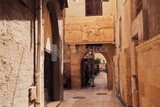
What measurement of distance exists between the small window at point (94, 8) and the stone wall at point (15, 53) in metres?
13.5

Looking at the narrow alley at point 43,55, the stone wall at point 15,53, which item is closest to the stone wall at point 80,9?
the narrow alley at point 43,55

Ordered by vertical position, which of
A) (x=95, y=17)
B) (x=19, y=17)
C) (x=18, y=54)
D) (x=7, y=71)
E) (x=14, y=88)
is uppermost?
(x=95, y=17)

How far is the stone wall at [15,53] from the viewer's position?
4.66m

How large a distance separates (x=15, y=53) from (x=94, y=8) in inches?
597

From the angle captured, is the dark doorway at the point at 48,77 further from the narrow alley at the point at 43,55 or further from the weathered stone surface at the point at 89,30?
the weathered stone surface at the point at 89,30

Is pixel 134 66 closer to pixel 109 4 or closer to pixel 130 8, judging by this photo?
pixel 130 8

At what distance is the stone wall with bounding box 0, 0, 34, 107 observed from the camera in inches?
183

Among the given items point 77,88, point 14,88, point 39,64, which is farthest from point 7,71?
point 77,88

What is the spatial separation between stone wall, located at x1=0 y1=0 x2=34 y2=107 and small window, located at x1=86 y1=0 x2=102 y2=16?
13.5 metres

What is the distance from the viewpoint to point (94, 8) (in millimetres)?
19781

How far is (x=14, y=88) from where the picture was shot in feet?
17.0

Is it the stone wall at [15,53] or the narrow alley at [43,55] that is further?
the narrow alley at [43,55]

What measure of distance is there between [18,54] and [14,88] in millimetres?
753

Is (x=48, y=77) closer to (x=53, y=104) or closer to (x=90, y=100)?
(x=53, y=104)
